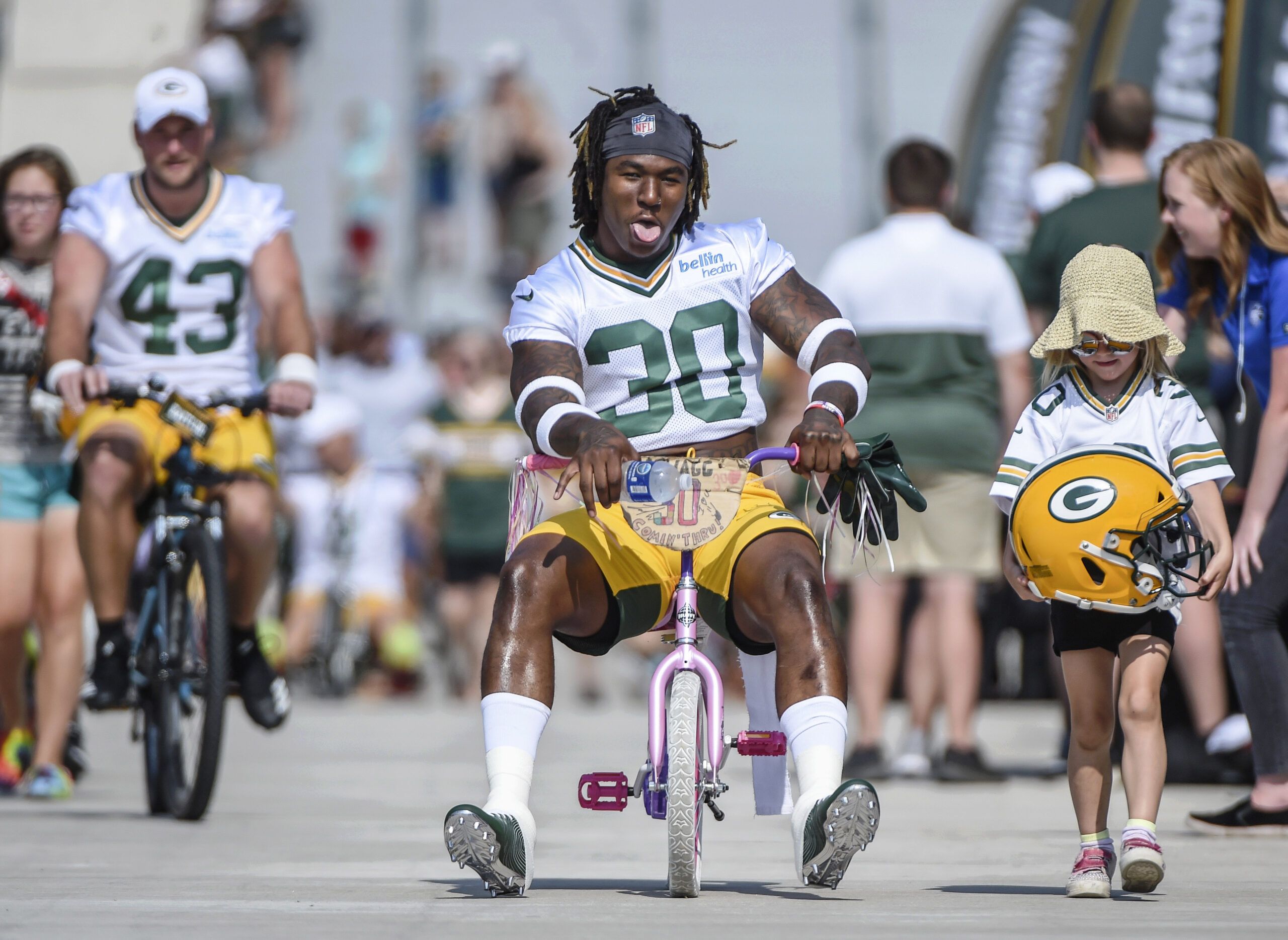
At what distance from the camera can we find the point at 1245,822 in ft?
21.7

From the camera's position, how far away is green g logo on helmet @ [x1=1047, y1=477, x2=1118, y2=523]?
518 centimetres

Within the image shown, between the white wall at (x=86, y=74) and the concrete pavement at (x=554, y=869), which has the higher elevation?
the white wall at (x=86, y=74)

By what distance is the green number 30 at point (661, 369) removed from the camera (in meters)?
5.47

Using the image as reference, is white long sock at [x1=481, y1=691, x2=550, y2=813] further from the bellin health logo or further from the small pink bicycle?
the bellin health logo

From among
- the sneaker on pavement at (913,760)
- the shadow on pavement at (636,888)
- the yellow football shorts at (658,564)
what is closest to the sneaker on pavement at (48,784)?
the shadow on pavement at (636,888)

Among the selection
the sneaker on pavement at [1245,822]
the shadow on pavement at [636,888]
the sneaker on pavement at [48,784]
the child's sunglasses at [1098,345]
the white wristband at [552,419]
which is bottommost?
the shadow on pavement at [636,888]

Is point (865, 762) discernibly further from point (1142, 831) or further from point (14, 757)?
point (1142, 831)

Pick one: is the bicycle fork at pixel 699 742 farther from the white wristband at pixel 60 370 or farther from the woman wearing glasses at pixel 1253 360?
the white wristband at pixel 60 370

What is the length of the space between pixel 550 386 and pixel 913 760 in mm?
3836

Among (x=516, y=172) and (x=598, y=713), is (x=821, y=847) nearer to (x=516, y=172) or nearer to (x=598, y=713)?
(x=598, y=713)

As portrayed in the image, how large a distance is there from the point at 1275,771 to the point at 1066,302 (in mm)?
1808

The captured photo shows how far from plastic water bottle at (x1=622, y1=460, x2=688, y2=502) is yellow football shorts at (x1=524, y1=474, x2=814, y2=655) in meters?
0.21

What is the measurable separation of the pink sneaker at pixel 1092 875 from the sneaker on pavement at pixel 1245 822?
4.87 ft

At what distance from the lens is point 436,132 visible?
80.6ft
